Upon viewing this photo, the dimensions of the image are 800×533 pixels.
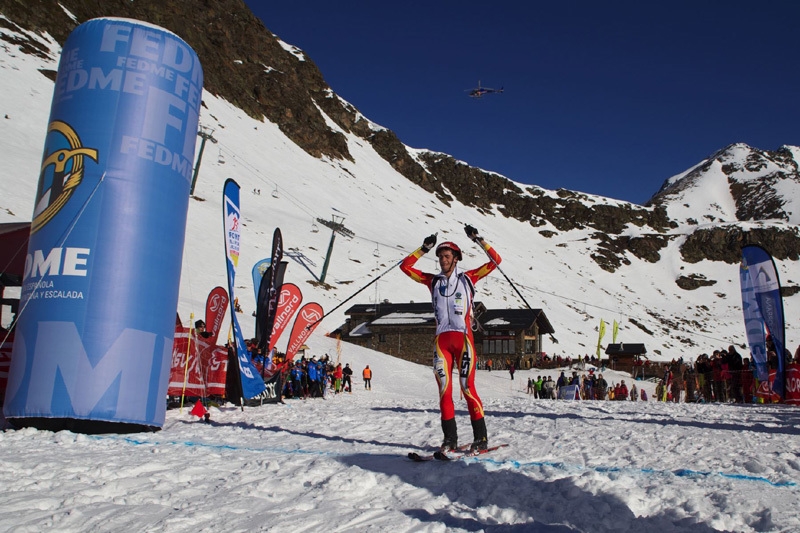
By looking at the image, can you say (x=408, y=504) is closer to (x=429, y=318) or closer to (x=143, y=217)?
(x=143, y=217)

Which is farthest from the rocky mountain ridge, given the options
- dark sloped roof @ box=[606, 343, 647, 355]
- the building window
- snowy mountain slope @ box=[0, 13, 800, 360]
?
dark sloped roof @ box=[606, 343, 647, 355]

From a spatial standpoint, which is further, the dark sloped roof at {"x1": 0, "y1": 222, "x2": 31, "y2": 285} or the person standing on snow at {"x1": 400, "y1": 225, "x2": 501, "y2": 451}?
the dark sloped roof at {"x1": 0, "y1": 222, "x2": 31, "y2": 285}

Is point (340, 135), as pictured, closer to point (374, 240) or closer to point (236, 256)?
point (374, 240)

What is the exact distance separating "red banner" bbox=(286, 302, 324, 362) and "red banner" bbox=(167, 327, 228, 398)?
365 cm

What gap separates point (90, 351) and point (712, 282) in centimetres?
12756

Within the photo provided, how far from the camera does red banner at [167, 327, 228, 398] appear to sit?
11289 mm

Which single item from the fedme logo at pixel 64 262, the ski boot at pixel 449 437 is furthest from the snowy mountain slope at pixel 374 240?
the ski boot at pixel 449 437

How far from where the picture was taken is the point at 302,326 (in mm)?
17125

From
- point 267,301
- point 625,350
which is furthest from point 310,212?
point 267,301

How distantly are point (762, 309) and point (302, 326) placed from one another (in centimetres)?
1168

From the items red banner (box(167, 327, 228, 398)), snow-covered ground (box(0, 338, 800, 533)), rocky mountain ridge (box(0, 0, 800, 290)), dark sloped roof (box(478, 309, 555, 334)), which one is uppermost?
rocky mountain ridge (box(0, 0, 800, 290))

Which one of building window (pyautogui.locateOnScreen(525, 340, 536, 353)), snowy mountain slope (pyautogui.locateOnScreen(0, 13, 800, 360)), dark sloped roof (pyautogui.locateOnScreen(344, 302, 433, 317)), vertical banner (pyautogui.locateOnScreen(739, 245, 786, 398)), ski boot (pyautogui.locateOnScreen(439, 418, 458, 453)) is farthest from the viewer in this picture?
building window (pyautogui.locateOnScreen(525, 340, 536, 353))

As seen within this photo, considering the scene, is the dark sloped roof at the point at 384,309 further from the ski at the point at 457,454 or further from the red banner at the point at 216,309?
the ski at the point at 457,454

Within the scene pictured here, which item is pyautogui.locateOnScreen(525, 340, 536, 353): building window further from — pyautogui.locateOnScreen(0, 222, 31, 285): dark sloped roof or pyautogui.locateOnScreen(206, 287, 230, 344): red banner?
pyautogui.locateOnScreen(0, 222, 31, 285): dark sloped roof
